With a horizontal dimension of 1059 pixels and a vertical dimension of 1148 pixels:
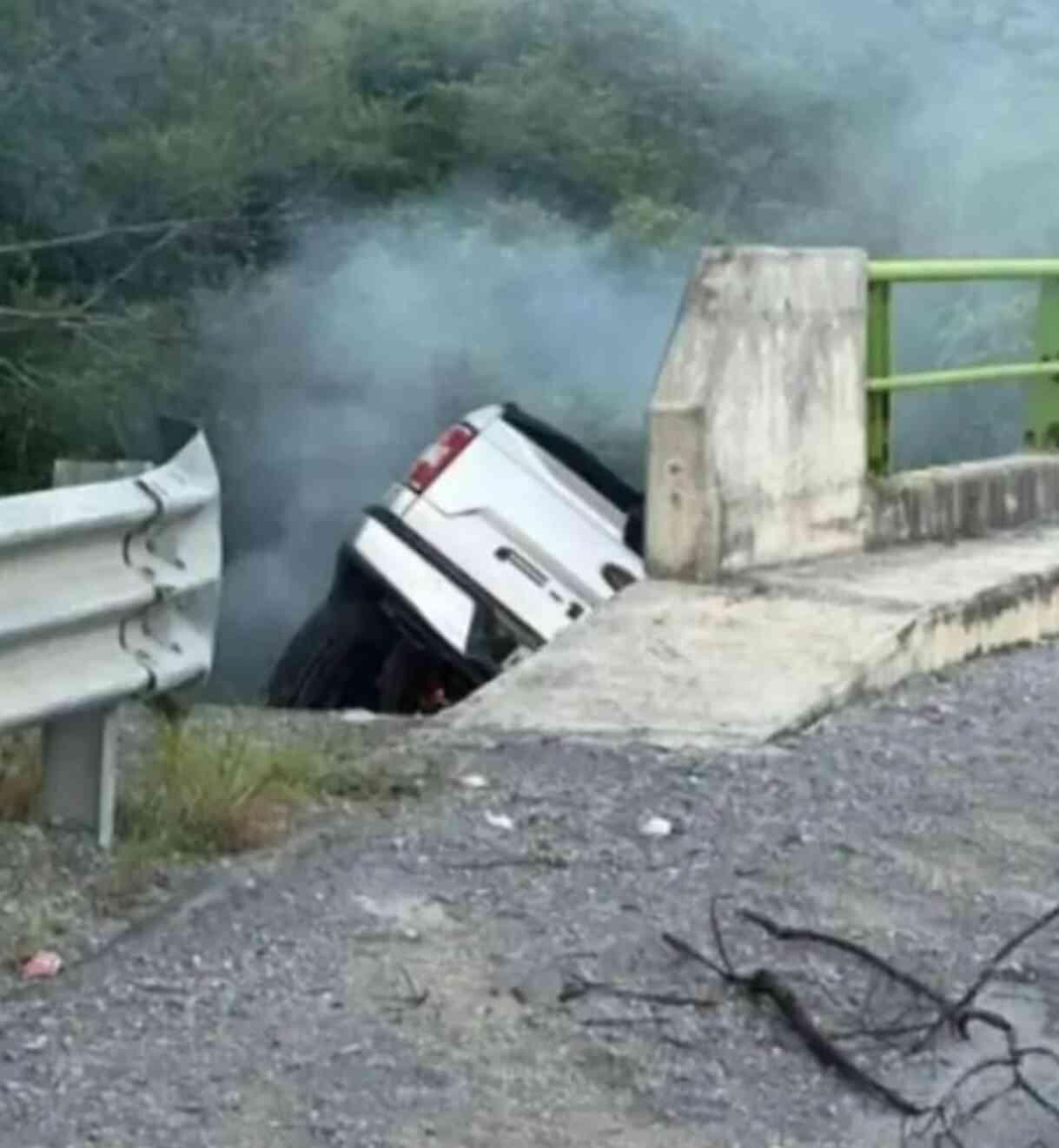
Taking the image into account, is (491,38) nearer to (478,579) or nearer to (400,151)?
(400,151)

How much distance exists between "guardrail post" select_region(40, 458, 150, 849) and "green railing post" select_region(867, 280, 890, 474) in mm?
5248

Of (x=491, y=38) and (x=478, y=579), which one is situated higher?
(x=491, y=38)

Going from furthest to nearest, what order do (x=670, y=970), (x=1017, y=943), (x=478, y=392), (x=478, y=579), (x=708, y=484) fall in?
1. (x=478, y=392)
2. (x=478, y=579)
3. (x=708, y=484)
4. (x=1017, y=943)
5. (x=670, y=970)

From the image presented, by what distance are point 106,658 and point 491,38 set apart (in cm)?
1390

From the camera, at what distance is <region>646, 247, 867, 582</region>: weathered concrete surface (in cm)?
882

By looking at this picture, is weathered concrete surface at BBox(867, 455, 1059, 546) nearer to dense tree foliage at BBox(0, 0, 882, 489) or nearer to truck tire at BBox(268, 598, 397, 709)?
truck tire at BBox(268, 598, 397, 709)

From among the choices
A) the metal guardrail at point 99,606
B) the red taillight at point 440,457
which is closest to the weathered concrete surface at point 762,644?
the metal guardrail at point 99,606

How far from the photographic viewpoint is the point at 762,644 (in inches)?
309

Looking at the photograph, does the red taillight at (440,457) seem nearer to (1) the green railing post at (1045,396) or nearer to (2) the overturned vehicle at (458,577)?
(2) the overturned vehicle at (458,577)

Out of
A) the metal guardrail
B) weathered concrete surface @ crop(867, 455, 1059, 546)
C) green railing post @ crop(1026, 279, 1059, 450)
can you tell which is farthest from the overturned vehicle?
the metal guardrail

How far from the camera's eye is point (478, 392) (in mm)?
17062

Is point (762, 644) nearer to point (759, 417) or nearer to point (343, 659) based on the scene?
point (759, 417)

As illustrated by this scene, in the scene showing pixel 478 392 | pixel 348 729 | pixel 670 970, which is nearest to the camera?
pixel 670 970

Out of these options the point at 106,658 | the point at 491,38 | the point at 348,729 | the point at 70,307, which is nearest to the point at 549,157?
the point at 491,38
